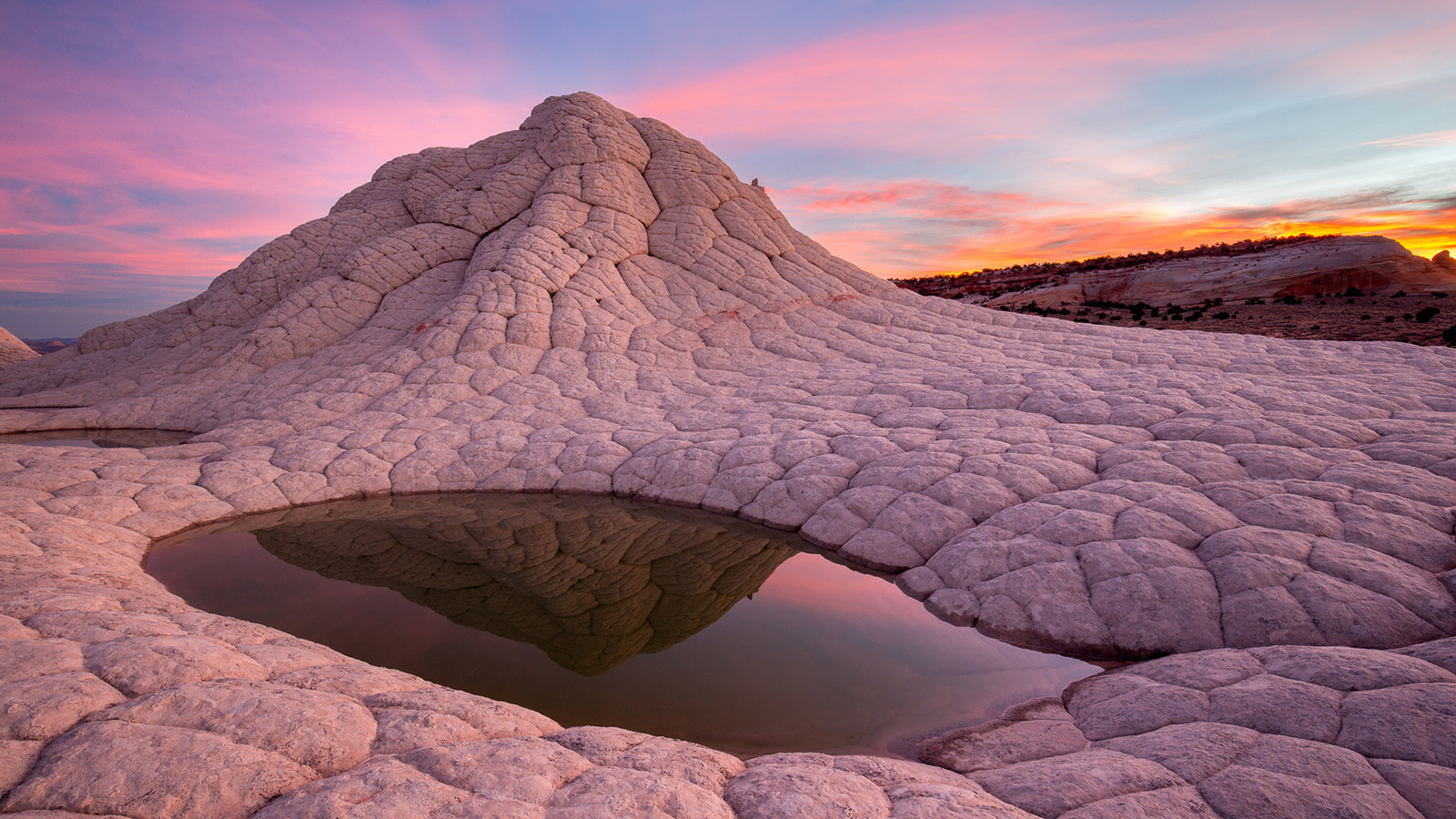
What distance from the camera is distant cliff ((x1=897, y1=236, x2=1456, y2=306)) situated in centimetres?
2283

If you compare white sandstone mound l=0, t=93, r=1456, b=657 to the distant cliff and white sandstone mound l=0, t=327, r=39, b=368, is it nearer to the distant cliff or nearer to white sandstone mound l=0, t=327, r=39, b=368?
white sandstone mound l=0, t=327, r=39, b=368

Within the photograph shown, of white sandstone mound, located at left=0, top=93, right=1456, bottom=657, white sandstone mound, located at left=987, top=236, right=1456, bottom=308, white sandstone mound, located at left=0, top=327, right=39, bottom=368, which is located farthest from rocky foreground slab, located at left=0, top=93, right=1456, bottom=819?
white sandstone mound, located at left=987, top=236, right=1456, bottom=308

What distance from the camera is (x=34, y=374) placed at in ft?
50.9

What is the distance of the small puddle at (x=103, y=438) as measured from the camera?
10.6 m

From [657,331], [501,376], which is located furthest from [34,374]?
[657,331]

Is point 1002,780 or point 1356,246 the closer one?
point 1002,780

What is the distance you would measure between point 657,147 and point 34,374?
15618 millimetres

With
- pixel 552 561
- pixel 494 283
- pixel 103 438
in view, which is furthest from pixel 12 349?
pixel 552 561

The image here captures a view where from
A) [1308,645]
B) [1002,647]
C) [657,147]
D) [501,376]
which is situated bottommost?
[1002,647]

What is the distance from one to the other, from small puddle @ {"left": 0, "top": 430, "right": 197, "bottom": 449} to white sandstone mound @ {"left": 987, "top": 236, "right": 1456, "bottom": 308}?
28.6 metres

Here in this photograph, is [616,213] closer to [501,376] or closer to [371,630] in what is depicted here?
[501,376]

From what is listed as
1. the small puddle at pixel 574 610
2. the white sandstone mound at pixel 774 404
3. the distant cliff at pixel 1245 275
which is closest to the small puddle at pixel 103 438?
the white sandstone mound at pixel 774 404

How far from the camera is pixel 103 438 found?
11.1 metres

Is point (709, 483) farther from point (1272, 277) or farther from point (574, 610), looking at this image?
point (1272, 277)
